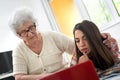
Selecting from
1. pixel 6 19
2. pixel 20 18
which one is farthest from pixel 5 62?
pixel 20 18

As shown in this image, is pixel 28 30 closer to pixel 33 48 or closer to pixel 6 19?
pixel 33 48

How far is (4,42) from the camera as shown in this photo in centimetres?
376

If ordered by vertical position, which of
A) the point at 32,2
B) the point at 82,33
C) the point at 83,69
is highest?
the point at 32,2

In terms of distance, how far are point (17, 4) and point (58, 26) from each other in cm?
86

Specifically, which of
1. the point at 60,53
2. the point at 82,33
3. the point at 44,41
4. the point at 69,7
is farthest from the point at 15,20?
the point at 69,7

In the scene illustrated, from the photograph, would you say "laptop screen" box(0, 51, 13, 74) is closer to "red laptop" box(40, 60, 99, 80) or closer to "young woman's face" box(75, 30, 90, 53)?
"young woman's face" box(75, 30, 90, 53)

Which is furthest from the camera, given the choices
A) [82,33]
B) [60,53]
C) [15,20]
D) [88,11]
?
[88,11]

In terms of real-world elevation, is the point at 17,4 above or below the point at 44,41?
above

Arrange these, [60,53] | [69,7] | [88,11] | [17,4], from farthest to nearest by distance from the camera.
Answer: [17,4]
[69,7]
[88,11]
[60,53]

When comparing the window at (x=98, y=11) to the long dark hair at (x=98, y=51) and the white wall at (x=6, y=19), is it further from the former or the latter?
the long dark hair at (x=98, y=51)

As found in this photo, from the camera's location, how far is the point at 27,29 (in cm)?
167

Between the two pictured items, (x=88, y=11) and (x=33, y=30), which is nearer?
(x=33, y=30)

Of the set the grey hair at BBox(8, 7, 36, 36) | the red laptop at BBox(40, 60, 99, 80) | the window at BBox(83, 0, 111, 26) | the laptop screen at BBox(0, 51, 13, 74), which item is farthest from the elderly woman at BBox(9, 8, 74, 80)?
the laptop screen at BBox(0, 51, 13, 74)

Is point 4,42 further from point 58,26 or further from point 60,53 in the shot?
point 60,53
